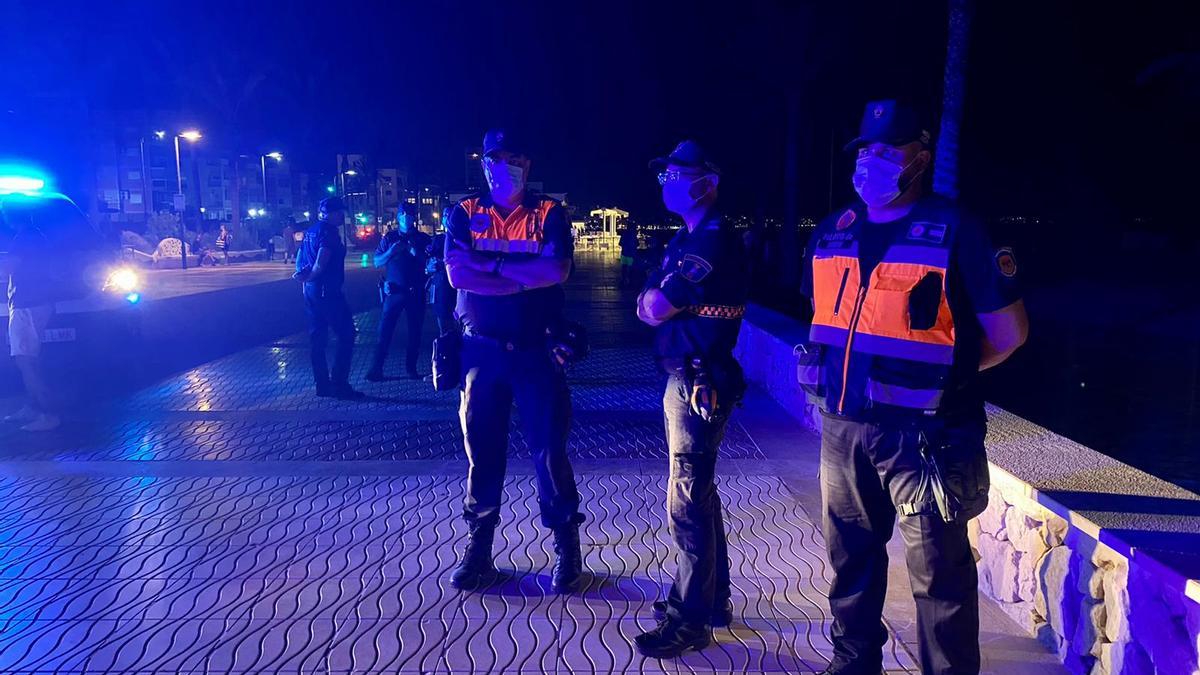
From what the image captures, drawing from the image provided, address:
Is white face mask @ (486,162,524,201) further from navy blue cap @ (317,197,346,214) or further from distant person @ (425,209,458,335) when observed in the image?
navy blue cap @ (317,197,346,214)

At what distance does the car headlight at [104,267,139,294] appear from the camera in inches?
311

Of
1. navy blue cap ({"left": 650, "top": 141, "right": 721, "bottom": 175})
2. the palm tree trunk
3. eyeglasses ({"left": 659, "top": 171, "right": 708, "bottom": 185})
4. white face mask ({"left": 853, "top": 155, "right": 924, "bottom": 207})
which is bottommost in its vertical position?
white face mask ({"left": 853, "top": 155, "right": 924, "bottom": 207})

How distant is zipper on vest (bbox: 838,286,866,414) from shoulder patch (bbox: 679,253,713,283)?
0.61 meters

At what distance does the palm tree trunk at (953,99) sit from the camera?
1032 centimetres

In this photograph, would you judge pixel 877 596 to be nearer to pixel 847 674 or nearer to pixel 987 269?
pixel 847 674

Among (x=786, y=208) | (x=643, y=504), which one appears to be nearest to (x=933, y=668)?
(x=643, y=504)

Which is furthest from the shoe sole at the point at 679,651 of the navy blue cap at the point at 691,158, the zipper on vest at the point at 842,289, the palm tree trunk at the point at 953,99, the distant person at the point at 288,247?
the distant person at the point at 288,247

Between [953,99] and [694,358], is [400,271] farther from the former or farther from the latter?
[953,99]

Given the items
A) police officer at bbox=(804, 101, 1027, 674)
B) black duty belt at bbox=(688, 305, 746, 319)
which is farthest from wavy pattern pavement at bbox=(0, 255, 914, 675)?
black duty belt at bbox=(688, 305, 746, 319)

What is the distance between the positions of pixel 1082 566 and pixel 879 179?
161cm

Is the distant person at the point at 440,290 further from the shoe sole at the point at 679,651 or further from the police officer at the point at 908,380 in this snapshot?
the police officer at the point at 908,380

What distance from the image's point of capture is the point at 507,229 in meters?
3.89

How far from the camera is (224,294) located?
70.6ft

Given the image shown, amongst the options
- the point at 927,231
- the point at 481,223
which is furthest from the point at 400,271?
the point at 927,231
